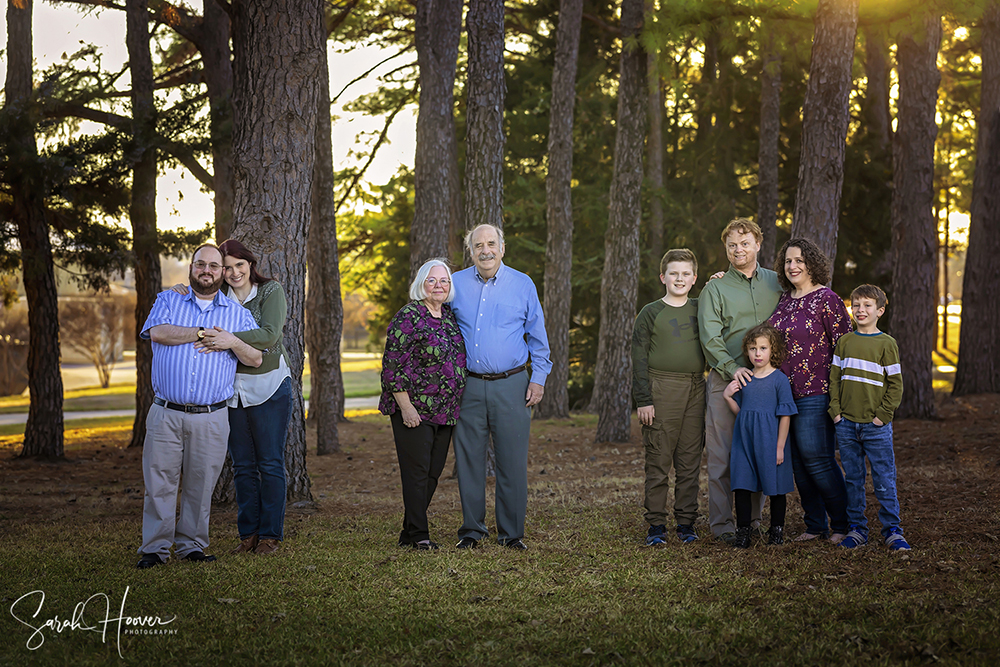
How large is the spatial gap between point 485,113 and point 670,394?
5160 mm

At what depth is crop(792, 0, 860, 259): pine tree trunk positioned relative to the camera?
896cm

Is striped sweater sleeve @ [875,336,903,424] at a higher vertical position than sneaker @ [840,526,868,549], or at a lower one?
higher

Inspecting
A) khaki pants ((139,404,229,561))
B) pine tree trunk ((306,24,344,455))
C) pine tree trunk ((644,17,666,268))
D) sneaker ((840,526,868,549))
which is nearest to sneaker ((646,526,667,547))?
sneaker ((840,526,868,549))

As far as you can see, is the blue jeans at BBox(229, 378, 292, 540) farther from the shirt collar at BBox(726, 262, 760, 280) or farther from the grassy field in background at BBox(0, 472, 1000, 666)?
the shirt collar at BBox(726, 262, 760, 280)

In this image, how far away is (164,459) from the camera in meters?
5.01

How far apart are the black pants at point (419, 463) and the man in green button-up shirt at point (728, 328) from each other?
1.81 m

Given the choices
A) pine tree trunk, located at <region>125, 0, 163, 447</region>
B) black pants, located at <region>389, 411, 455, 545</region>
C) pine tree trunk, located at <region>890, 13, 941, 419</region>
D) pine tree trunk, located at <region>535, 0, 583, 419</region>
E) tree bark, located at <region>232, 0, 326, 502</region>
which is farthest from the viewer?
pine tree trunk, located at <region>535, 0, 583, 419</region>

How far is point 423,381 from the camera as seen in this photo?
5.40m

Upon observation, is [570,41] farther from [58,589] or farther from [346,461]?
[58,589]

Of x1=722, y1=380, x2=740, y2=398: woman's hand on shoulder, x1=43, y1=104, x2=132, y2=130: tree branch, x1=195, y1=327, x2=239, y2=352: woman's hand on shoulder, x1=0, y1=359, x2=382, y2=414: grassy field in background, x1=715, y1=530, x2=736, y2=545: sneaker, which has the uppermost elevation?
x1=43, y1=104, x2=132, y2=130: tree branch

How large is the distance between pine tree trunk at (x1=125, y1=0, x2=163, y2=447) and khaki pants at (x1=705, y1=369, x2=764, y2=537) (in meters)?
9.34

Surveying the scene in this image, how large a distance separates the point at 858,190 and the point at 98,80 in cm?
1544

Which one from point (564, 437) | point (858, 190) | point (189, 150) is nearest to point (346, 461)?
point (564, 437)

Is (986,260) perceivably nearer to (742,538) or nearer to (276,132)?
(742,538)
